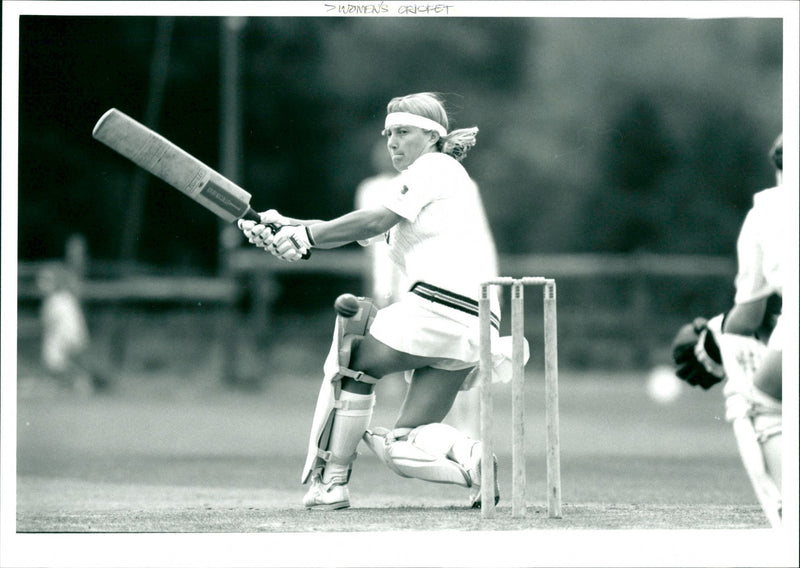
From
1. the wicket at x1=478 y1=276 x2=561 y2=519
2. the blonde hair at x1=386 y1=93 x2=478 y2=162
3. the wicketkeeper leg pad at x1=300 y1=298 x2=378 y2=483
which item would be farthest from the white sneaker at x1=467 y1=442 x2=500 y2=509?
the blonde hair at x1=386 y1=93 x2=478 y2=162

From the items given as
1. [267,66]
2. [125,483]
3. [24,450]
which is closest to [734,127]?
[267,66]

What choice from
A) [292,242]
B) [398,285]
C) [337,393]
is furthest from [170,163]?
[398,285]

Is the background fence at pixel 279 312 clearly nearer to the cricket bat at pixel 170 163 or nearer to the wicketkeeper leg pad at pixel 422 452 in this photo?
the wicketkeeper leg pad at pixel 422 452

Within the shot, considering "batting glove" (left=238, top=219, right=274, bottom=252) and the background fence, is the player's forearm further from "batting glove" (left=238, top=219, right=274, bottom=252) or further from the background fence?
the background fence

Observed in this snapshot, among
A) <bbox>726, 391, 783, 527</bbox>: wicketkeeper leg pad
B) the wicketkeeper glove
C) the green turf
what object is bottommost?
the green turf

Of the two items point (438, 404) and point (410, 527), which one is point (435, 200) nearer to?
point (438, 404)

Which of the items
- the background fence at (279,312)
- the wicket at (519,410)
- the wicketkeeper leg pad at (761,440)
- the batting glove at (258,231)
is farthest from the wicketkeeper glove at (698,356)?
the background fence at (279,312)
